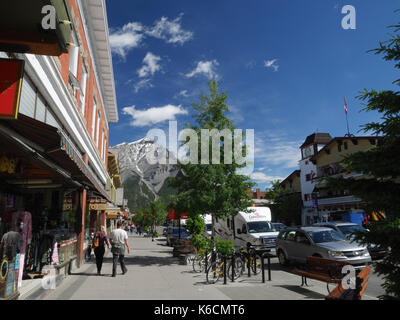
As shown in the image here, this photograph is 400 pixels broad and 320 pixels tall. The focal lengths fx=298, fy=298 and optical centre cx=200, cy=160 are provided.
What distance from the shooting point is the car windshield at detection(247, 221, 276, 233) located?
18172 millimetres

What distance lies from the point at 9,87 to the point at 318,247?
10926 mm

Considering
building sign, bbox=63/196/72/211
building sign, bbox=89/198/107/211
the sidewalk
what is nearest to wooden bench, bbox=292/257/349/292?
the sidewalk

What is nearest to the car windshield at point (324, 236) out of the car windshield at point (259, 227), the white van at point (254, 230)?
the white van at point (254, 230)

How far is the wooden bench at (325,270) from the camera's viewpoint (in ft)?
24.6

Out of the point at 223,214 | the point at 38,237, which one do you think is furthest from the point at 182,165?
the point at 38,237

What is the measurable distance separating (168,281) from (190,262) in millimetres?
4623

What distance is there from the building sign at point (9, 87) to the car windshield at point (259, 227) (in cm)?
1592

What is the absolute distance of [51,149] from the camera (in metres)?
5.89

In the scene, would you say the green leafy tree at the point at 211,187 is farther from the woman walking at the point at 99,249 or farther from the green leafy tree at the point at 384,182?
the green leafy tree at the point at 384,182

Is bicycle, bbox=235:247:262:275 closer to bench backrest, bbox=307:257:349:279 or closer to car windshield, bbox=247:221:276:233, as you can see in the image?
bench backrest, bbox=307:257:349:279

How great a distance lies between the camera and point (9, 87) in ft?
13.4

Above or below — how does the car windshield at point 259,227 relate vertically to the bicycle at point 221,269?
above
